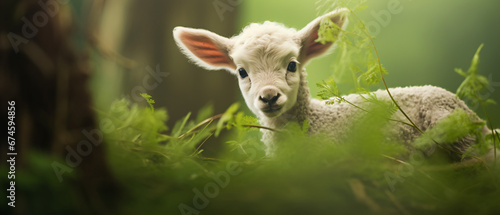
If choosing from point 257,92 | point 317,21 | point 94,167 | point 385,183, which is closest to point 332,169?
point 385,183

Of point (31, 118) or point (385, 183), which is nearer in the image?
point (31, 118)

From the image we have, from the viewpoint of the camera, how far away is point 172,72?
1464mm

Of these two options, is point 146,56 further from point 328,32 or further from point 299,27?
point 328,32

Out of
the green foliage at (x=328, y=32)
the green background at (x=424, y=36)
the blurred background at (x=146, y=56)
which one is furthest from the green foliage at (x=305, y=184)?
the green background at (x=424, y=36)

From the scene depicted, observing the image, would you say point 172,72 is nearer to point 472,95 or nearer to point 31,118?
point 31,118

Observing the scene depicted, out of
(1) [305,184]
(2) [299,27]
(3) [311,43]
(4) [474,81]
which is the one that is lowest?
(1) [305,184]

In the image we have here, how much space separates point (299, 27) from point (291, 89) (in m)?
0.42

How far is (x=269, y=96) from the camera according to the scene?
1.02 metres

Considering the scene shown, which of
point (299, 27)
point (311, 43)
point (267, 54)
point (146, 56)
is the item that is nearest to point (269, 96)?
point (267, 54)

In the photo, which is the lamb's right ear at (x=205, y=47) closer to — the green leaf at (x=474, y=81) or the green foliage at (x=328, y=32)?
the green foliage at (x=328, y=32)

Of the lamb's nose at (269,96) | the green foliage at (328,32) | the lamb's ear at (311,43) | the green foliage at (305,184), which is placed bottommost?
the green foliage at (305,184)

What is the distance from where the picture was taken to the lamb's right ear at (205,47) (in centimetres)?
125

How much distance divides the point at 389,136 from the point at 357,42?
0.38 m

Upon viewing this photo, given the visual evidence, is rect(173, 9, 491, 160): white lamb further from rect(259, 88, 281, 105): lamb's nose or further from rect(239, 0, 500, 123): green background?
rect(239, 0, 500, 123): green background
